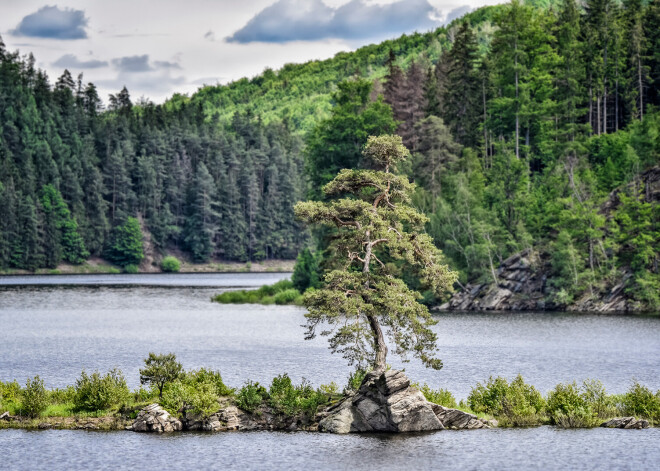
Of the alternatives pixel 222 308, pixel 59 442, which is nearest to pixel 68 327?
pixel 222 308

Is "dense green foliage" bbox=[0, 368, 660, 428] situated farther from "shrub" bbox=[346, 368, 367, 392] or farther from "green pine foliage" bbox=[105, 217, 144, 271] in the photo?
"green pine foliage" bbox=[105, 217, 144, 271]

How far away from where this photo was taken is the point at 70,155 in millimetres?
189375

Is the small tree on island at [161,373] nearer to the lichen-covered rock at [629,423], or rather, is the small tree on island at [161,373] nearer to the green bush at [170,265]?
the lichen-covered rock at [629,423]

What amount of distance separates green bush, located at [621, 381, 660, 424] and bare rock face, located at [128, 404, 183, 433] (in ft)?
58.6

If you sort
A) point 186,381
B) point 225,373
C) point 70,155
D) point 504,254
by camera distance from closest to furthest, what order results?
point 186,381 < point 225,373 < point 504,254 < point 70,155

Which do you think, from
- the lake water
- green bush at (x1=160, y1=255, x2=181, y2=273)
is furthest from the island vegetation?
green bush at (x1=160, y1=255, x2=181, y2=273)

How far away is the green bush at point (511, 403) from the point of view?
3400 cm

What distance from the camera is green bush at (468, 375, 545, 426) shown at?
34.0 m

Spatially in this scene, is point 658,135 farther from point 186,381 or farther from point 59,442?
point 59,442

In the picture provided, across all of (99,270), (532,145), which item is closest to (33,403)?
(532,145)

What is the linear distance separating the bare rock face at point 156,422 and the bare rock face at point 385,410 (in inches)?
223

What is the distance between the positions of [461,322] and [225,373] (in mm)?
34415

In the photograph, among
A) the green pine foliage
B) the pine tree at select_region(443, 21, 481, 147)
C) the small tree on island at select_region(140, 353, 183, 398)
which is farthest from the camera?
the green pine foliage

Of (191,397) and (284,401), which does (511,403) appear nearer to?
(284,401)
